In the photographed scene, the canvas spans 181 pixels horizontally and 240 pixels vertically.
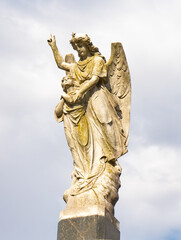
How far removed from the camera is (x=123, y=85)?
13.3 m

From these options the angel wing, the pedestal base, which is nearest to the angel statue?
the angel wing

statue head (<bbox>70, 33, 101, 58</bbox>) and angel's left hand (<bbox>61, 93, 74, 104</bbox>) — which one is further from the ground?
statue head (<bbox>70, 33, 101, 58</bbox>)

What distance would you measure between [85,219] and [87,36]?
4.29m

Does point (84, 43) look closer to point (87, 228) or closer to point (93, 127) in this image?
point (93, 127)

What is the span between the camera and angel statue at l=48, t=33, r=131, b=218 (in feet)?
38.1

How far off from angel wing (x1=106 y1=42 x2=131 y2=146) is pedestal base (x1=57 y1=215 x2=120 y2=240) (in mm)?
2755

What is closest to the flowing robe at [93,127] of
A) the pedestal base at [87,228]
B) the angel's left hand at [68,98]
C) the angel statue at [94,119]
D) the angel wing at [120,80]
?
the angel statue at [94,119]

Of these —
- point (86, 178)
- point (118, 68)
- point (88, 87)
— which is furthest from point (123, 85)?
point (86, 178)

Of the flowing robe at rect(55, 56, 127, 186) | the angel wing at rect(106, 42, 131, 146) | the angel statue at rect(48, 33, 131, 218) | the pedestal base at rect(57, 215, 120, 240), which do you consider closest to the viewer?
the pedestal base at rect(57, 215, 120, 240)

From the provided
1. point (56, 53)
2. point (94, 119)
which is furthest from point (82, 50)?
point (94, 119)

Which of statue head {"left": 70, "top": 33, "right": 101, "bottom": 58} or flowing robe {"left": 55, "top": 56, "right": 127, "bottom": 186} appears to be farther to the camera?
statue head {"left": 70, "top": 33, "right": 101, "bottom": 58}

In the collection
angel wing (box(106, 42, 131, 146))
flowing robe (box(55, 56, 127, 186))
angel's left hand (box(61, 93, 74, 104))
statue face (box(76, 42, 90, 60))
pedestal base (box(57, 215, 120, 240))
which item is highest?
statue face (box(76, 42, 90, 60))

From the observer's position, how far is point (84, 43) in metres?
12.9

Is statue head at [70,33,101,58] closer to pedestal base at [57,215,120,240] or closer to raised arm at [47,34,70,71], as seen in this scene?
raised arm at [47,34,70,71]
